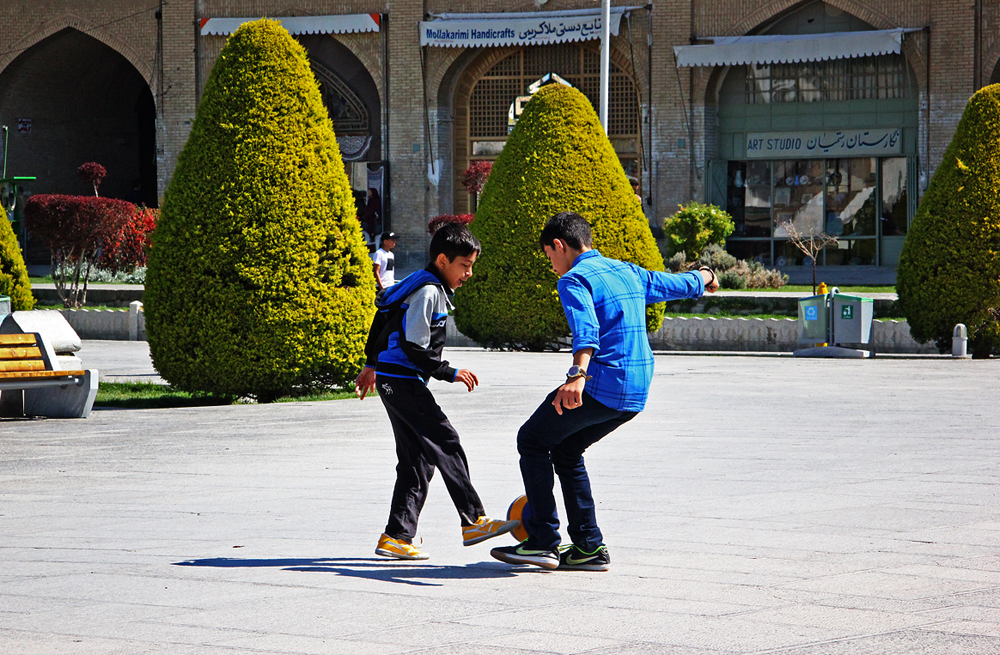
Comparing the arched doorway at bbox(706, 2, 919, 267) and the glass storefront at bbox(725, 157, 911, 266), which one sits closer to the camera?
the arched doorway at bbox(706, 2, 919, 267)

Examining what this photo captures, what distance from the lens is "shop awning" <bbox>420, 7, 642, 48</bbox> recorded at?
3017 centimetres

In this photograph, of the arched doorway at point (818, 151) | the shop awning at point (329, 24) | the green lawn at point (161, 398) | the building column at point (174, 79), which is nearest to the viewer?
the green lawn at point (161, 398)

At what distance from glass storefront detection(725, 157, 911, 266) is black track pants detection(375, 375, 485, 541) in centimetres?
2534

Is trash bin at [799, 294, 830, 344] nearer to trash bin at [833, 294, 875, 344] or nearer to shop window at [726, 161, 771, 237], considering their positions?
trash bin at [833, 294, 875, 344]

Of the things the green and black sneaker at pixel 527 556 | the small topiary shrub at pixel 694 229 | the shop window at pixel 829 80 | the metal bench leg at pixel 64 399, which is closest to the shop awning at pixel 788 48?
the shop window at pixel 829 80

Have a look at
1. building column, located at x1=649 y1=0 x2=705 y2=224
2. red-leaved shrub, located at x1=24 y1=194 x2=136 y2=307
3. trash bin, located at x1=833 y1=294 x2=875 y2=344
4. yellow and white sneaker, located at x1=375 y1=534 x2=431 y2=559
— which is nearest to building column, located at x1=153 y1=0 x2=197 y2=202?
red-leaved shrub, located at x1=24 y1=194 x2=136 y2=307

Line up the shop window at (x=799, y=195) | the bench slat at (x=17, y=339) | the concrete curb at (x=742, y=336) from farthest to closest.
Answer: the shop window at (x=799, y=195), the concrete curb at (x=742, y=336), the bench slat at (x=17, y=339)

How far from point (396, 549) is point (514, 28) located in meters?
27.1

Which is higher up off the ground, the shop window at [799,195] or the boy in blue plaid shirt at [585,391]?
the shop window at [799,195]

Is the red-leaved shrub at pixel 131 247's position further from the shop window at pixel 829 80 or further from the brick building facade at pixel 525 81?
the shop window at pixel 829 80

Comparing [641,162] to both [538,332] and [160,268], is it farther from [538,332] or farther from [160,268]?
[160,268]

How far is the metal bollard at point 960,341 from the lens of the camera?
627 inches

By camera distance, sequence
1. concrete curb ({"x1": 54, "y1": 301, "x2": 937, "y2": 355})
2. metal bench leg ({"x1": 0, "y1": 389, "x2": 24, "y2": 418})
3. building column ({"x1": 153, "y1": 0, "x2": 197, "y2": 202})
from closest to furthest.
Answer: metal bench leg ({"x1": 0, "y1": 389, "x2": 24, "y2": 418}), concrete curb ({"x1": 54, "y1": 301, "x2": 937, "y2": 355}), building column ({"x1": 153, "y1": 0, "x2": 197, "y2": 202})

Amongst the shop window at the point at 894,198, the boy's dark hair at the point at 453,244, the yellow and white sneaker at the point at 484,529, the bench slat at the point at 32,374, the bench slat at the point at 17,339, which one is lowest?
the yellow and white sneaker at the point at 484,529
